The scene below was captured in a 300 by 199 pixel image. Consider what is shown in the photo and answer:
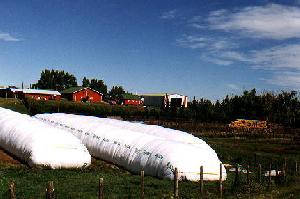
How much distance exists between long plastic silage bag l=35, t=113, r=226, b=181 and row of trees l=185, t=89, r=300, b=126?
62388mm

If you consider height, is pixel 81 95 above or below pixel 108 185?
above

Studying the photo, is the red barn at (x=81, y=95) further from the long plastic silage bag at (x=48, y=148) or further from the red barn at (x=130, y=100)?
the long plastic silage bag at (x=48, y=148)

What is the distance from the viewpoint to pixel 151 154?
32094 mm

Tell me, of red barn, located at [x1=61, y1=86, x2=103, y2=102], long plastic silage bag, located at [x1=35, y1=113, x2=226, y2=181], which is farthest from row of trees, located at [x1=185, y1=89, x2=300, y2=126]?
long plastic silage bag, located at [x1=35, y1=113, x2=226, y2=181]

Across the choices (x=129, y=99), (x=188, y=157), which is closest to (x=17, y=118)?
(x=188, y=157)

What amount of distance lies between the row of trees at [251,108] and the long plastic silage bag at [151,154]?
62.4 metres

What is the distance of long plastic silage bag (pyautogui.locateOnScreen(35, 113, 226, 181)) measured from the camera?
30.1 meters

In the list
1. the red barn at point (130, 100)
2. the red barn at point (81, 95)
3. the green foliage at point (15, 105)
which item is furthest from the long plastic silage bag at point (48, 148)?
the red barn at point (130, 100)

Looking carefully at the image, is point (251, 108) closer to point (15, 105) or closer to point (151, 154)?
point (15, 105)

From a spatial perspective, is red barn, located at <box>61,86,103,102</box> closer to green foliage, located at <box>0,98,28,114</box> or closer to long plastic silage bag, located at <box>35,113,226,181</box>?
green foliage, located at <box>0,98,28,114</box>

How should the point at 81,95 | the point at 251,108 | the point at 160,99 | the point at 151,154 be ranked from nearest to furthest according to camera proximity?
the point at 151,154
the point at 251,108
the point at 81,95
the point at 160,99

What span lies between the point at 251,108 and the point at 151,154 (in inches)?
3664

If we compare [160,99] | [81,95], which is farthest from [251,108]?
[160,99]

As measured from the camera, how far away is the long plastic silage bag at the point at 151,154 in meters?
30.1
